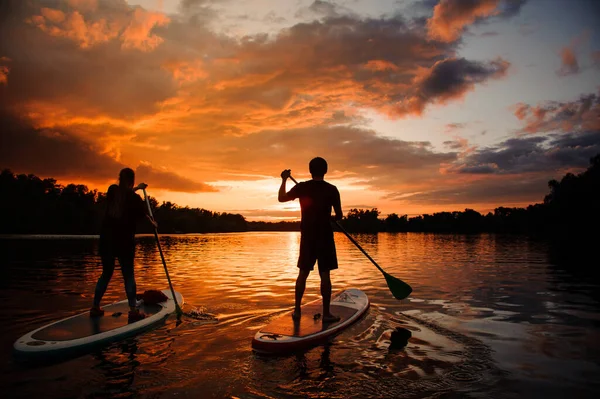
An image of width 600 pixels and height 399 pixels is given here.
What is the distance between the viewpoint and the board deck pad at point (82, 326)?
225 inches

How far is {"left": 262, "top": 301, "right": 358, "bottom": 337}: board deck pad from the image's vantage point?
609 centimetres

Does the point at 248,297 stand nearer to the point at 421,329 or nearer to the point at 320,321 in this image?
the point at 320,321

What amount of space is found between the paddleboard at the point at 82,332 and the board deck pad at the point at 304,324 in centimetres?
232

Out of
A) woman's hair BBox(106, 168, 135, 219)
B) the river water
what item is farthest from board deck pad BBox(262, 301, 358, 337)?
woman's hair BBox(106, 168, 135, 219)

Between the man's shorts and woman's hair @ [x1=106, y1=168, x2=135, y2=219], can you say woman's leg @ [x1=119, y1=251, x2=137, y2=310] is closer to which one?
woman's hair @ [x1=106, y1=168, x2=135, y2=219]

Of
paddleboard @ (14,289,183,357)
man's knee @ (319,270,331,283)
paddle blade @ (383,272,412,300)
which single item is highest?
man's knee @ (319,270,331,283)

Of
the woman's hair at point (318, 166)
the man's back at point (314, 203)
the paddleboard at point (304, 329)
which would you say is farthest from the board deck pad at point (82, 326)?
the woman's hair at point (318, 166)

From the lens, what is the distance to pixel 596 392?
4488mm

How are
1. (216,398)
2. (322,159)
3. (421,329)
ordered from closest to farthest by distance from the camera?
(216,398) → (322,159) → (421,329)

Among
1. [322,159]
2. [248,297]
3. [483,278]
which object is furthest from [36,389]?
[483,278]

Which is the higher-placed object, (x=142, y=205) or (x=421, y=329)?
(x=142, y=205)

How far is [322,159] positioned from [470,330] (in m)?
4.37

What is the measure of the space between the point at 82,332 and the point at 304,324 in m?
3.58

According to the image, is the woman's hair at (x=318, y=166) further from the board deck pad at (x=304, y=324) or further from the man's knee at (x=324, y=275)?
the board deck pad at (x=304, y=324)
